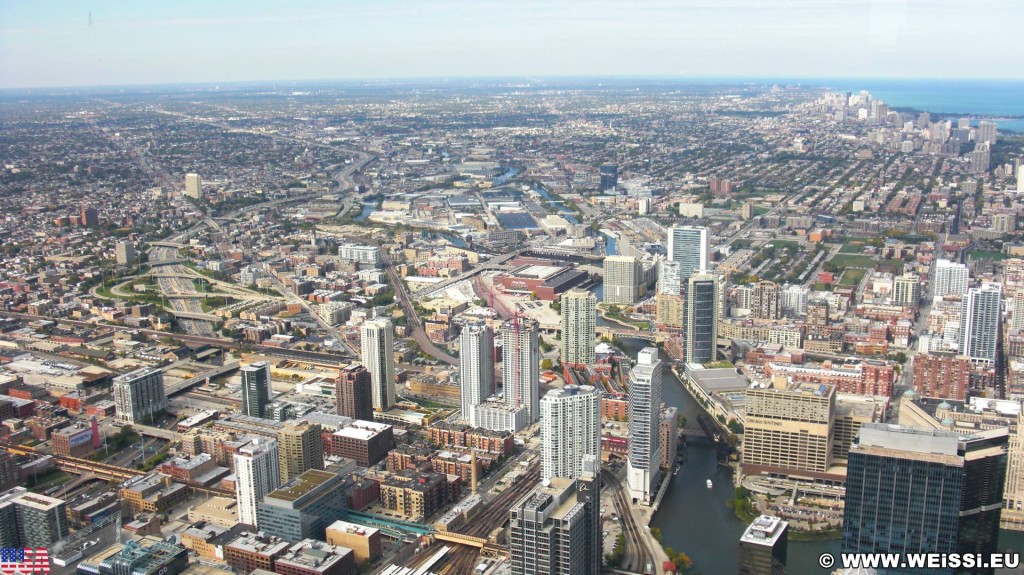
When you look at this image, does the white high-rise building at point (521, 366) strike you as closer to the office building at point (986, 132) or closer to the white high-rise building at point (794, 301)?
the white high-rise building at point (794, 301)

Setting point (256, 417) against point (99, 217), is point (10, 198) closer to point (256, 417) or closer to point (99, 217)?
point (99, 217)

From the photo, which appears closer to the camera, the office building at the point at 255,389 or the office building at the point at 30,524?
the office building at the point at 30,524

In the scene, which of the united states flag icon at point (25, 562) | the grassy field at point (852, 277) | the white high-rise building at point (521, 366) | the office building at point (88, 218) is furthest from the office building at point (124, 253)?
the grassy field at point (852, 277)

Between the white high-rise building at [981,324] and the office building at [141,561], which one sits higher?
the white high-rise building at [981,324]

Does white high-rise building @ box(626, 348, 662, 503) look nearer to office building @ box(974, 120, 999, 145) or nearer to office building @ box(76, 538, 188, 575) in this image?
office building @ box(76, 538, 188, 575)

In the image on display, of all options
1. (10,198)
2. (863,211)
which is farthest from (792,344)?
(10,198)

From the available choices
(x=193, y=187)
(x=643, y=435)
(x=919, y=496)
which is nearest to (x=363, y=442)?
(x=643, y=435)

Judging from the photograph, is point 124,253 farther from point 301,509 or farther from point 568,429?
point 568,429
